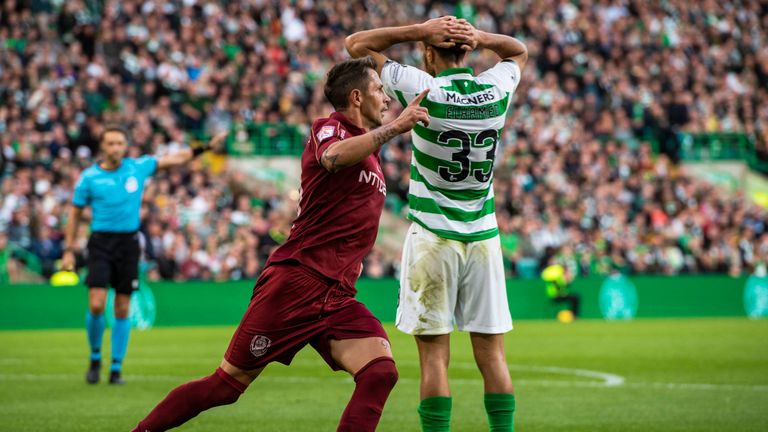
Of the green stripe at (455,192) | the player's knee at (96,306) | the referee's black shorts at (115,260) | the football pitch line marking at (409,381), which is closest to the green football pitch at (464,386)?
the football pitch line marking at (409,381)

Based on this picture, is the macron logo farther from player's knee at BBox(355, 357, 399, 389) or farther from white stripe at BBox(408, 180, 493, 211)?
player's knee at BBox(355, 357, 399, 389)

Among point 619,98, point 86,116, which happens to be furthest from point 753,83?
point 86,116

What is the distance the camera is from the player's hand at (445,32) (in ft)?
21.9

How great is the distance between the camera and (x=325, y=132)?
6145 mm

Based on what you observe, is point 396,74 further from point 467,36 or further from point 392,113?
point 392,113

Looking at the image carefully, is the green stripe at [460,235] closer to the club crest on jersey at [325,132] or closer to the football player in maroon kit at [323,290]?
the football player in maroon kit at [323,290]

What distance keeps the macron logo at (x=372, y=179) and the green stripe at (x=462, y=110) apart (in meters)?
0.56

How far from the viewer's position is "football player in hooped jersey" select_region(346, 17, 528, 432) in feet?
22.1

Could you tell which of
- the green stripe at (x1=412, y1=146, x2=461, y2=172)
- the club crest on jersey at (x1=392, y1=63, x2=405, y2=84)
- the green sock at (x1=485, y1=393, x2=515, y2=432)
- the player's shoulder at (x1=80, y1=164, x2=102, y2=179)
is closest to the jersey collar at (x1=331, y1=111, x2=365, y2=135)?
the club crest on jersey at (x1=392, y1=63, x2=405, y2=84)

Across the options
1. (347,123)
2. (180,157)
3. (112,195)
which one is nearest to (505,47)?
(347,123)

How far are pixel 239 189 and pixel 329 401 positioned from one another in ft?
55.1

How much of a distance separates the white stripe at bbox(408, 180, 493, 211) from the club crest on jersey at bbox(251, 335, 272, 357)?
133 centimetres

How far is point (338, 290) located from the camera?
637cm

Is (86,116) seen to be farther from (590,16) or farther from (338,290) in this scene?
(338,290)
